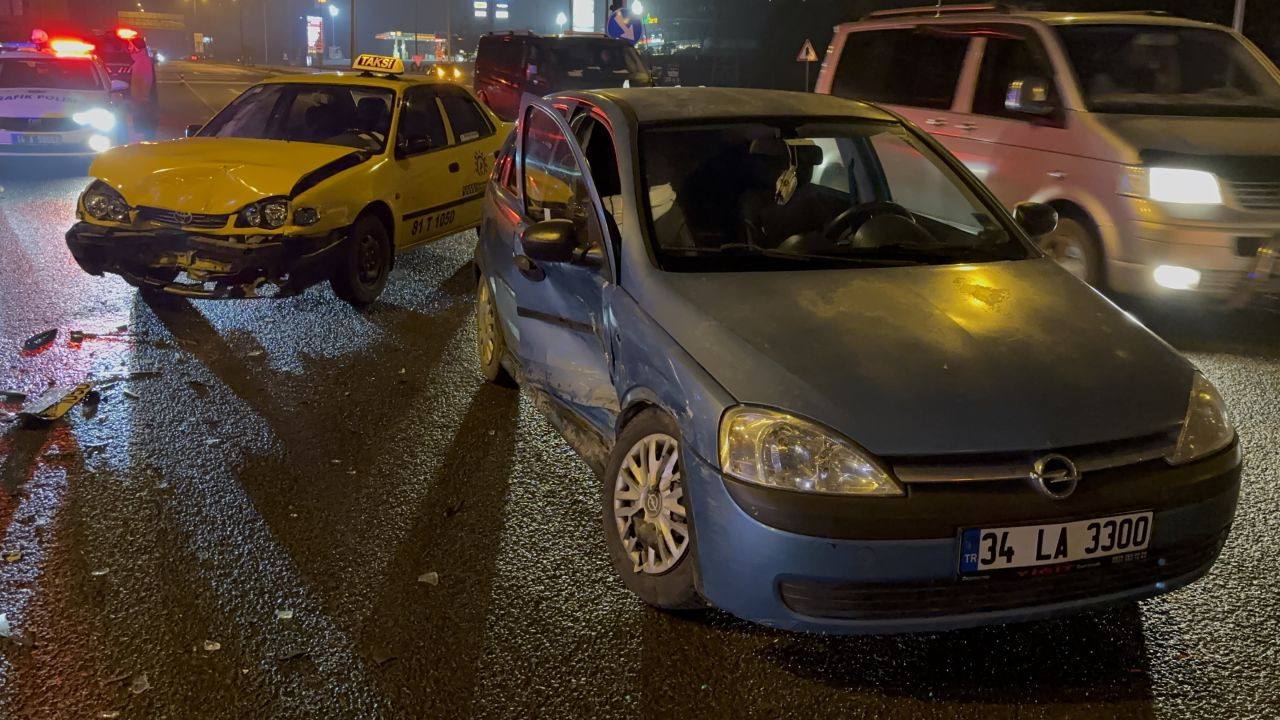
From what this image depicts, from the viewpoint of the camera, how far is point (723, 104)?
4316 millimetres

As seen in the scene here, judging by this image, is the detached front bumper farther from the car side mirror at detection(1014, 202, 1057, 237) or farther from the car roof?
the car side mirror at detection(1014, 202, 1057, 237)

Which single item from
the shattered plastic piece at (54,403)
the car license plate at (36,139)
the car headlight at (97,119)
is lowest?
the shattered plastic piece at (54,403)

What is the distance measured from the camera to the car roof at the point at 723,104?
4.21m

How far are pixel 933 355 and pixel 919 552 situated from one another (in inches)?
25.0

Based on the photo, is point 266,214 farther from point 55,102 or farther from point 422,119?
point 55,102

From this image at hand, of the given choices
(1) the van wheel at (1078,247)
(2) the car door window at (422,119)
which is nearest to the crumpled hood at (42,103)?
(2) the car door window at (422,119)

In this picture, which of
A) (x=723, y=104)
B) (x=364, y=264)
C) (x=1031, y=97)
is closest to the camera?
(x=723, y=104)

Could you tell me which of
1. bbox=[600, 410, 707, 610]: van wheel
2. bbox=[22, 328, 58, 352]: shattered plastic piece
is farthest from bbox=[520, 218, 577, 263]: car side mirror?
bbox=[22, 328, 58, 352]: shattered plastic piece

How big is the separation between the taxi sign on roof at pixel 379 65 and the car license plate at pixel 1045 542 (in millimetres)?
7309

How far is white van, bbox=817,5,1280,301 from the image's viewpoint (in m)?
6.33

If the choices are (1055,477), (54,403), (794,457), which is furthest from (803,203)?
(54,403)

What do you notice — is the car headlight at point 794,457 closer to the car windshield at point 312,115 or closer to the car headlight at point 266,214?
the car headlight at point 266,214

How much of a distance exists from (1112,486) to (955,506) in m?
0.43

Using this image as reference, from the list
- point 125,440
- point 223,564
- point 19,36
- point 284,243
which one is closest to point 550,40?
point 19,36
